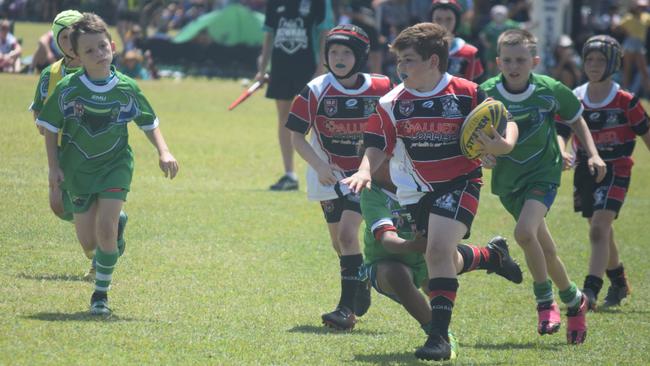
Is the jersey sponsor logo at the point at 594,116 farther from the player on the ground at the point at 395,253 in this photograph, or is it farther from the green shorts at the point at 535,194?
the player on the ground at the point at 395,253

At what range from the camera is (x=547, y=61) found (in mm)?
26266

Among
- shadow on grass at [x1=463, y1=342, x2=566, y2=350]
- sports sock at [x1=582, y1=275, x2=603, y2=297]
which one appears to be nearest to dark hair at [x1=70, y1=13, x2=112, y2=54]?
shadow on grass at [x1=463, y1=342, x2=566, y2=350]

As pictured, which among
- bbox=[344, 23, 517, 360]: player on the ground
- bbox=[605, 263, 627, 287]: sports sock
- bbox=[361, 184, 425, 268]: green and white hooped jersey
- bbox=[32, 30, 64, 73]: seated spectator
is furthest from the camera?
bbox=[32, 30, 64, 73]: seated spectator

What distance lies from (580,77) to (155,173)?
14056 millimetres

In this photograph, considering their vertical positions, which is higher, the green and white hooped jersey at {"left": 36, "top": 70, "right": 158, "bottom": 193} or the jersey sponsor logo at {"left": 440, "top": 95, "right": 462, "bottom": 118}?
the jersey sponsor logo at {"left": 440, "top": 95, "right": 462, "bottom": 118}

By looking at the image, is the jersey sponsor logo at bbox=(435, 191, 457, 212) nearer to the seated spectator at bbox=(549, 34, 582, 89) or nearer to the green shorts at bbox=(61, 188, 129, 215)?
the green shorts at bbox=(61, 188, 129, 215)

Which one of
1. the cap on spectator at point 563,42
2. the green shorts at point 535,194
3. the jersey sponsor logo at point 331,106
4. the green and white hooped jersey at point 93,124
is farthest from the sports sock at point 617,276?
the cap on spectator at point 563,42

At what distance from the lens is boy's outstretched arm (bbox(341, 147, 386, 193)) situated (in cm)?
596

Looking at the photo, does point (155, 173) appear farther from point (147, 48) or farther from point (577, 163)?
point (147, 48)

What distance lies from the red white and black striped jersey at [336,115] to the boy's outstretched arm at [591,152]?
1295mm

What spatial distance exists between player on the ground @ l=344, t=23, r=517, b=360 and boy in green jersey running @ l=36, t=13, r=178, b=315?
4.75ft

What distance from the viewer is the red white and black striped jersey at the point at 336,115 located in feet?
24.4

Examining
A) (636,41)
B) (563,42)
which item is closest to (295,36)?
(563,42)

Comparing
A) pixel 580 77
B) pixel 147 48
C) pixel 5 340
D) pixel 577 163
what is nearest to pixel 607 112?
pixel 577 163
